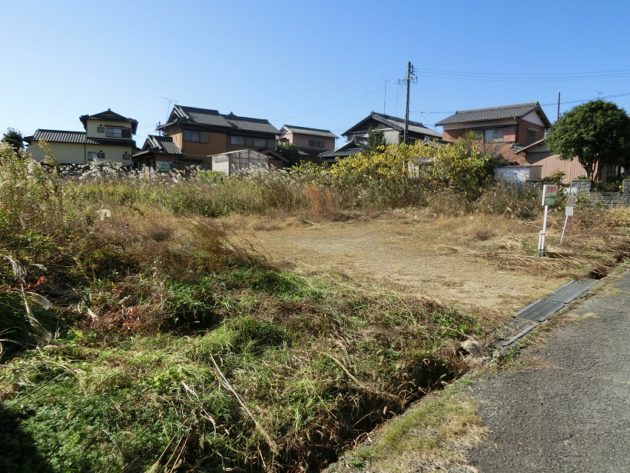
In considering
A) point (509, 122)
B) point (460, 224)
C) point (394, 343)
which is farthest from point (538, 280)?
point (509, 122)

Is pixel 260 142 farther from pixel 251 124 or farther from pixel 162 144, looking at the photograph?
pixel 162 144

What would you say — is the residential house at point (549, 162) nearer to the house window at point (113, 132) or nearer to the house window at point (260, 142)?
the house window at point (260, 142)

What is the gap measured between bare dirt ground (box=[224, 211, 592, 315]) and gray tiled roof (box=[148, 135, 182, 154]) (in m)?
25.6

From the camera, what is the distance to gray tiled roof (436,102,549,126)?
99.3 ft

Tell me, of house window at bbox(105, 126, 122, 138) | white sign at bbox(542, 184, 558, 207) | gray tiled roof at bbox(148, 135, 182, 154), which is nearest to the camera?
white sign at bbox(542, 184, 558, 207)

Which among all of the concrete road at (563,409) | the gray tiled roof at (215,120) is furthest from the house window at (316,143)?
the concrete road at (563,409)

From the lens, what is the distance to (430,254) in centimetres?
633

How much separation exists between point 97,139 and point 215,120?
9602 mm

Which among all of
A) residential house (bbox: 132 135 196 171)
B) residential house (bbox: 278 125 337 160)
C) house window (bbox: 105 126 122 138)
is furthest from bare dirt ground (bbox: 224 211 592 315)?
residential house (bbox: 278 125 337 160)

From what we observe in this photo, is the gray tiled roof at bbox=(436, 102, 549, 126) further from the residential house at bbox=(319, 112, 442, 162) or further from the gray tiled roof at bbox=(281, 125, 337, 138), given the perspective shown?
the gray tiled roof at bbox=(281, 125, 337, 138)

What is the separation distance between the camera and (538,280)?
4895mm

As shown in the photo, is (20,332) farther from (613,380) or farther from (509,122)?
(509,122)

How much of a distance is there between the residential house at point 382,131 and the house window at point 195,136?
9.50m

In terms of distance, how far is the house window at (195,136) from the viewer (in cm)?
3347
